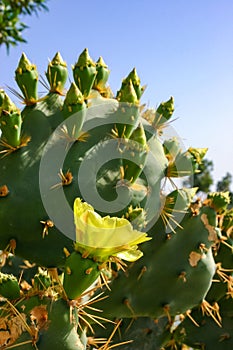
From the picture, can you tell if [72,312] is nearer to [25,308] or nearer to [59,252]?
[25,308]

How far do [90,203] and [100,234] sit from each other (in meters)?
0.53

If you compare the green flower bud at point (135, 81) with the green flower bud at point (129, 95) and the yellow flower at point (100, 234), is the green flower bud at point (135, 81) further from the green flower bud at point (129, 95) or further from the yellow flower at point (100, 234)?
the yellow flower at point (100, 234)

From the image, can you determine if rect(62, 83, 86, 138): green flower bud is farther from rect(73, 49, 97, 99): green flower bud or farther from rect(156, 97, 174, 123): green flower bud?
rect(156, 97, 174, 123): green flower bud

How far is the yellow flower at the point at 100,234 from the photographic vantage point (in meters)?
0.83

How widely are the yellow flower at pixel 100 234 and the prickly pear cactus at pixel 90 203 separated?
0.06 m

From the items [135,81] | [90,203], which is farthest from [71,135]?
[135,81]

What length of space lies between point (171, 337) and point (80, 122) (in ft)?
3.30

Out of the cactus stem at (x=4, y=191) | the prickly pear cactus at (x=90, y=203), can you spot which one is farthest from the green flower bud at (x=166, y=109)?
the cactus stem at (x=4, y=191)

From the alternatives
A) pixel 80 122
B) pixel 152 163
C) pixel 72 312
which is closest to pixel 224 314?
pixel 152 163

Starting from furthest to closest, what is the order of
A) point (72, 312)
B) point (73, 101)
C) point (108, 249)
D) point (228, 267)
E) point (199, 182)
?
1. point (199, 182)
2. point (228, 267)
3. point (73, 101)
4. point (72, 312)
5. point (108, 249)

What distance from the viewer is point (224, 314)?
210 cm

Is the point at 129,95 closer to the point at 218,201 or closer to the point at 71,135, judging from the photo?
the point at 71,135

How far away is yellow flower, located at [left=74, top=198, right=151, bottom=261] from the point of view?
83 cm

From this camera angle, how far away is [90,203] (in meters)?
1.36
